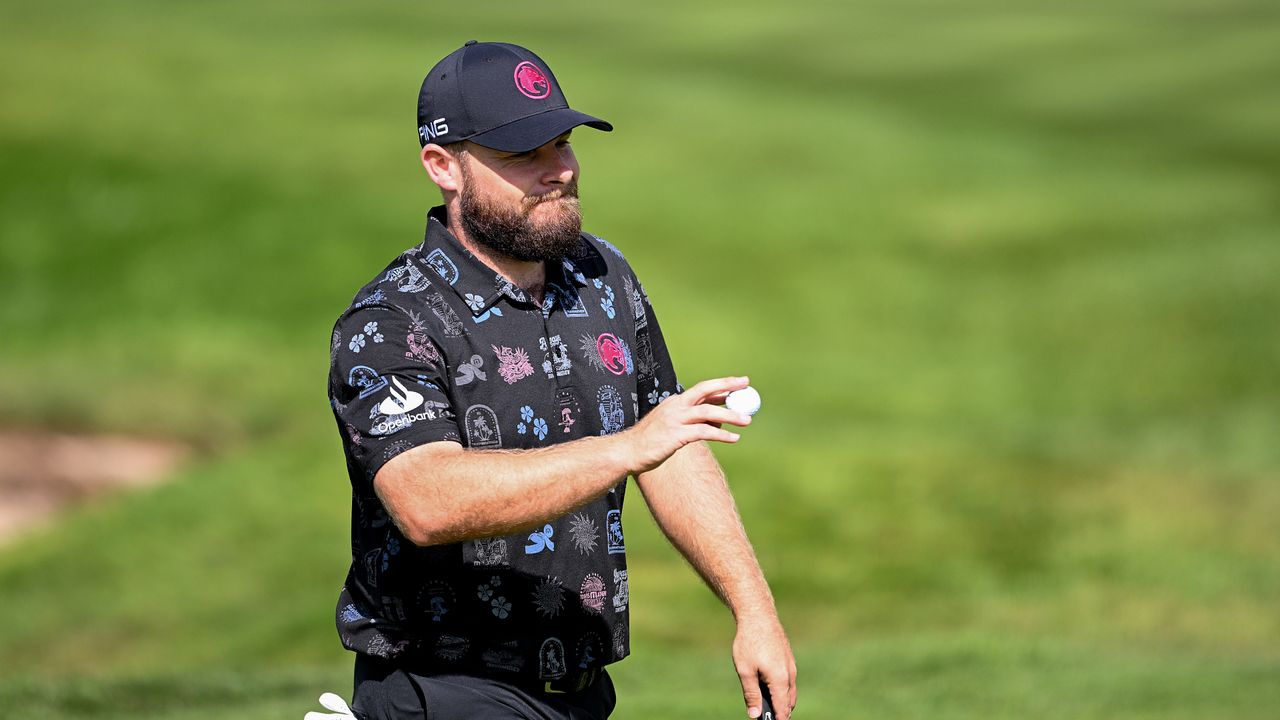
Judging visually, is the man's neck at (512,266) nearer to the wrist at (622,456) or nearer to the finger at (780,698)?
the wrist at (622,456)

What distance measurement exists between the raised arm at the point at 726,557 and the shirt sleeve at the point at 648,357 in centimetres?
21

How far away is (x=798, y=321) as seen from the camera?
1809 centimetres

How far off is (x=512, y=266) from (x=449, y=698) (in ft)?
3.59

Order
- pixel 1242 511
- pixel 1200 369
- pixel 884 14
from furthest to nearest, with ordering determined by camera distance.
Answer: pixel 884 14, pixel 1200 369, pixel 1242 511

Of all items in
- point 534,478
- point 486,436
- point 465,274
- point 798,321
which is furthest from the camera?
point 798,321

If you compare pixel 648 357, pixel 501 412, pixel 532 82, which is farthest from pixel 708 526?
pixel 532 82

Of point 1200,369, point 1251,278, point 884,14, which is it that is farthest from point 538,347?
point 884,14

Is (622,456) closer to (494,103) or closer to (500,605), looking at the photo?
(500,605)

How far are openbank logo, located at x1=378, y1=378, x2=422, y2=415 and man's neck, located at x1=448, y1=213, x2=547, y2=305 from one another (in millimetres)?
488

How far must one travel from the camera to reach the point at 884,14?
2848 centimetres

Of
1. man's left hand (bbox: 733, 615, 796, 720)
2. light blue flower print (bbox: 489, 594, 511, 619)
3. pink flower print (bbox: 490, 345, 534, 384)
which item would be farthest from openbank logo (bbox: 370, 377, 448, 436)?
man's left hand (bbox: 733, 615, 796, 720)

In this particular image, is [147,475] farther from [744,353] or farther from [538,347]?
[538,347]

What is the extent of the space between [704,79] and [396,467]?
21221mm

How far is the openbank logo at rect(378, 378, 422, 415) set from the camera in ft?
12.6
